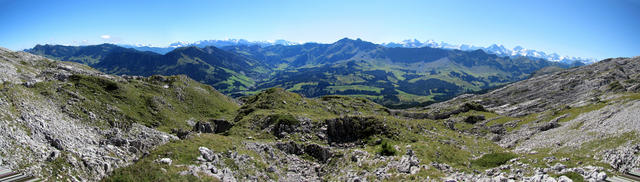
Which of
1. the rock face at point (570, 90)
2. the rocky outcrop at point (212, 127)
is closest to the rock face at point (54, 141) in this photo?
the rocky outcrop at point (212, 127)

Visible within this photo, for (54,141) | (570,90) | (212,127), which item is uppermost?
(54,141)

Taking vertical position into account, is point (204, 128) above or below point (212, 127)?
above

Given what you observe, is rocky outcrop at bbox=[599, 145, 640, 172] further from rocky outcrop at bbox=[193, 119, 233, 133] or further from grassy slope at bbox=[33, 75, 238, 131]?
grassy slope at bbox=[33, 75, 238, 131]

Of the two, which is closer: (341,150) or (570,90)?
(341,150)

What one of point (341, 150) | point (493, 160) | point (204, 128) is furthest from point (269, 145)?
point (204, 128)

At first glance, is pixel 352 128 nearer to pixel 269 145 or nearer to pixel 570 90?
pixel 269 145

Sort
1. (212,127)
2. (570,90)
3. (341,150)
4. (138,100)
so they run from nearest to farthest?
(341,150)
(212,127)
(138,100)
(570,90)

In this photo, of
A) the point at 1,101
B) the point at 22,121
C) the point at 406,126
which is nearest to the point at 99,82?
the point at 1,101

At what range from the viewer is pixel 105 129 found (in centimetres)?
5512

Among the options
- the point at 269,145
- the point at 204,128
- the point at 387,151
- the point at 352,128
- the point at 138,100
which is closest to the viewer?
the point at 387,151

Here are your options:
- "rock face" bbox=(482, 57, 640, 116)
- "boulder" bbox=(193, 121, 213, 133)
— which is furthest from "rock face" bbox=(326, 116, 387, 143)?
"rock face" bbox=(482, 57, 640, 116)

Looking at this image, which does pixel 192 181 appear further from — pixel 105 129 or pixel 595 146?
pixel 595 146

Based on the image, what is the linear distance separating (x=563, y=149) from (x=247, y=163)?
48.8m

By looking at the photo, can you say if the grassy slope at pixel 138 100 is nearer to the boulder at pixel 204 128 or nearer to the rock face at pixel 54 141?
the rock face at pixel 54 141
